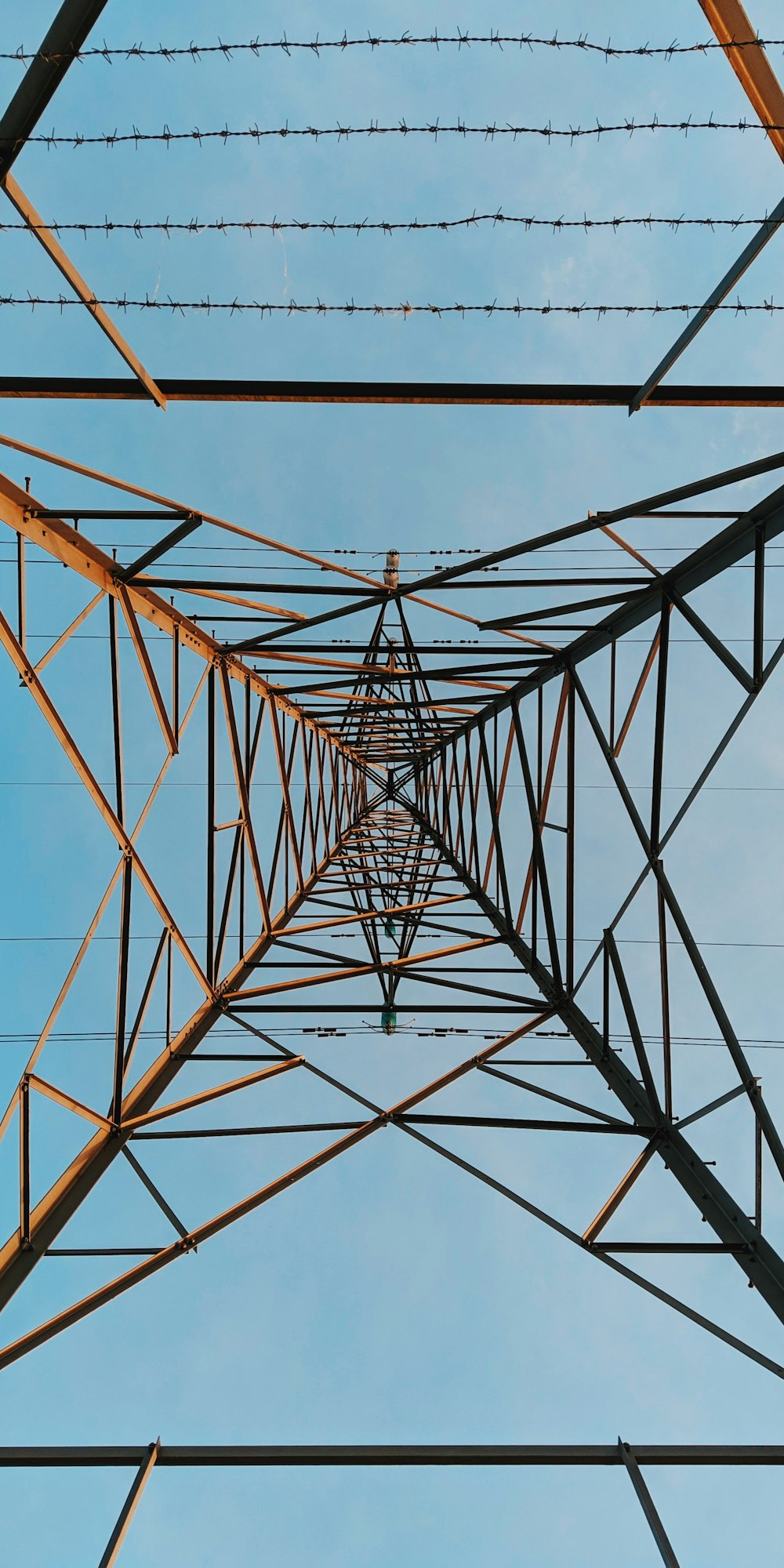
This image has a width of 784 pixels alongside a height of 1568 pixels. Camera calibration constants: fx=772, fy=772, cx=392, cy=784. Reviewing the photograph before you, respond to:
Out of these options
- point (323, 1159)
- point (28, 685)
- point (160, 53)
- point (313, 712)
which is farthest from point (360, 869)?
point (160, 53)

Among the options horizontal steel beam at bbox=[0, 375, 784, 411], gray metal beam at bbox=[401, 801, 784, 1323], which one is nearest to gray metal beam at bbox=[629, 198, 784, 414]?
horizontal steel beam at bbox=[0, 375, 784, 411]

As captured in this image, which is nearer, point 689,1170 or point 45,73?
point 45,73

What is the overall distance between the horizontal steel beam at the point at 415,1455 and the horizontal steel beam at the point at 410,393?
635 centimetres

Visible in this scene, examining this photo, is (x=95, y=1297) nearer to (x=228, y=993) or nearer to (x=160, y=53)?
(x=228, y=993)

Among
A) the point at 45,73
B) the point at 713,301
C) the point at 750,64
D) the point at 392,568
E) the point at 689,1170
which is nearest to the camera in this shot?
the point at 45,73

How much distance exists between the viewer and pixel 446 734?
14.9 m

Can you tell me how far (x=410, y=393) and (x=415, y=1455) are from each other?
6.47 m

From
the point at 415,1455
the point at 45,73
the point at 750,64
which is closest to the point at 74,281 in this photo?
the point at 45,73

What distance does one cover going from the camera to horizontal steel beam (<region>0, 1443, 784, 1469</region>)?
390cm

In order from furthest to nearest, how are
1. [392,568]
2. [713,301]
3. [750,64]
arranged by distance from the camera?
[392,568] → [713,301] → [750,64]

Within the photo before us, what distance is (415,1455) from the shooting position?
155 inches

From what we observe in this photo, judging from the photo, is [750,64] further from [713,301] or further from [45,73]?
[45,73]

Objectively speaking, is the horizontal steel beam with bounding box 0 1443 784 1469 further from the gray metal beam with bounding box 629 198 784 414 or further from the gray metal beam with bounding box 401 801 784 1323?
the gray metal beam with bounding box 629 198 784 414

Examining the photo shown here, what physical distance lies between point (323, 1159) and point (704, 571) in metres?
5.23
